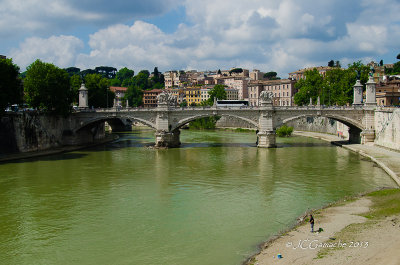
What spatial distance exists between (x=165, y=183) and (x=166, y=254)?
12.1m

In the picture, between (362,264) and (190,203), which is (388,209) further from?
(190,203)

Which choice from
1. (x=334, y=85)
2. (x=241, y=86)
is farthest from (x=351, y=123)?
(x=241, y=86)

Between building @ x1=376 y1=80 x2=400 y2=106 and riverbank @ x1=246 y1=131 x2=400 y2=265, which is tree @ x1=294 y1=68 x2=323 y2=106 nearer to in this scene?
building @ x1=376 y1=80 x2=400 y2=106

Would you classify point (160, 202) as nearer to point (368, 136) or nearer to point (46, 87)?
point (46, 87)

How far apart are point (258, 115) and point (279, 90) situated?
5821 cm

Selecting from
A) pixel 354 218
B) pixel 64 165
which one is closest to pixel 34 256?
pixel 354 218

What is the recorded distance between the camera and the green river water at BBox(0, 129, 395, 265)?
→ 14.7 m

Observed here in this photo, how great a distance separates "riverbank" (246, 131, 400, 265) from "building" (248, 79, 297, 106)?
8069cm

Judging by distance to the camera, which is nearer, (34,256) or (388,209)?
(34,256)

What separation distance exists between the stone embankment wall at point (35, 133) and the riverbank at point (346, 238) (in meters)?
29.2

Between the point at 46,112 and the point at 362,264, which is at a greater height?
the point at 46,112

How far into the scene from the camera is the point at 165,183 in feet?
85.7

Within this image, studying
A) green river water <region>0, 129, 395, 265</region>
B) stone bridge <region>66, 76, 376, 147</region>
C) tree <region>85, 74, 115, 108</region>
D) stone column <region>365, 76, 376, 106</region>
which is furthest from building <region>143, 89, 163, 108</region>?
green river water <region>0, 129, 395, 265</region>

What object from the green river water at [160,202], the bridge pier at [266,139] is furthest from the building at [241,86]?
the green river water at [160,202]
